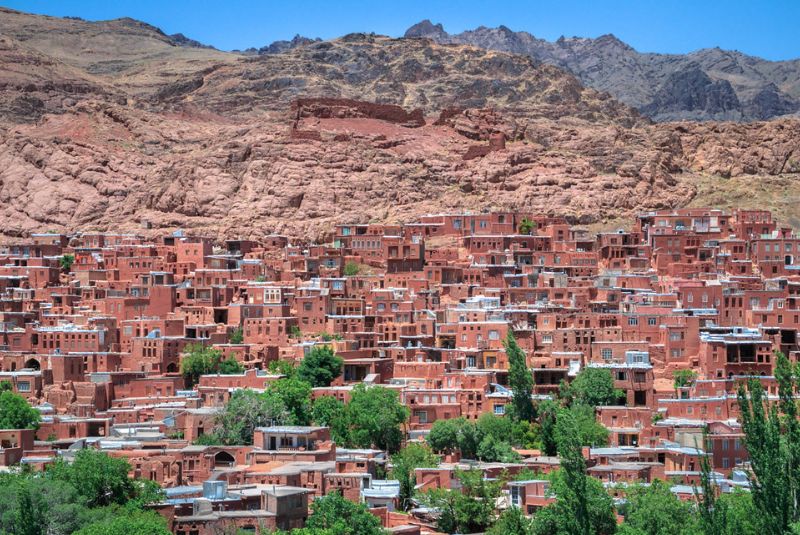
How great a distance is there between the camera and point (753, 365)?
223ft

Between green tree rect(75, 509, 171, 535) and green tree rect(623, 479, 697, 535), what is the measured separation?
1253 centimetres

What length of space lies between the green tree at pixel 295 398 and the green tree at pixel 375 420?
5.05 ft

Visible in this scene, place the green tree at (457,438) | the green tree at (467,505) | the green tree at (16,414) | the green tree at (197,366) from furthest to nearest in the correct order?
1. the green tree at (197,366)
2. the green tree at (457,438)
3. the green tree at (16,414)
4. the green tree at (467,505)

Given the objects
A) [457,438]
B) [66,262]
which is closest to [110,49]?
[66,262]

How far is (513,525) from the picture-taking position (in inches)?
1988

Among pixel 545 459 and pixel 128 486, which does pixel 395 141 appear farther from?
pixel 128 486

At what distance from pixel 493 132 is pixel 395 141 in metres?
6.23

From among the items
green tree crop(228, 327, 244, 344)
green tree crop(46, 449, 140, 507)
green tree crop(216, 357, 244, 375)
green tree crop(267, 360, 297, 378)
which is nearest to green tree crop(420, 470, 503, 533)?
green tree crop(46, 449, 140, 507)

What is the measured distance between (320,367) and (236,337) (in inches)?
232

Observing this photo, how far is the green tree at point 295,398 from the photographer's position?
63472 millimetres

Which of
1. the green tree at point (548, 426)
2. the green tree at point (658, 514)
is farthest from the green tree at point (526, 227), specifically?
the green tree at point (658, 514)

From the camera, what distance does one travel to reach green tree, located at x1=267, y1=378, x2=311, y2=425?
208ft

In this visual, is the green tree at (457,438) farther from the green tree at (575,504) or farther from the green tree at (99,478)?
the green tree at (99,478)

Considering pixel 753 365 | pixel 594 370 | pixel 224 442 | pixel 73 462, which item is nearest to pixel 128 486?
pixel 73 462
